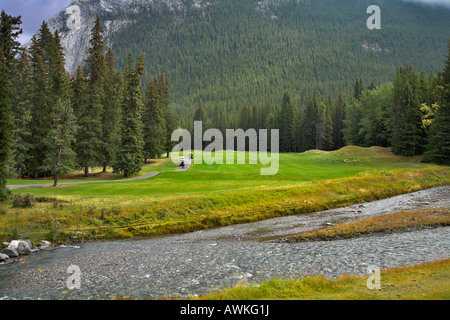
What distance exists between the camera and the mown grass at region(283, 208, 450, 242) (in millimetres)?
19141

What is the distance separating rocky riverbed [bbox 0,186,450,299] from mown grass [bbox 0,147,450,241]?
3232 mm

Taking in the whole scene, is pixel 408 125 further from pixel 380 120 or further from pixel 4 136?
pixel 4 136

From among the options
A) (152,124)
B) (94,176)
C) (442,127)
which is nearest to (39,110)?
(94,176)

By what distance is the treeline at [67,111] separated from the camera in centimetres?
4216

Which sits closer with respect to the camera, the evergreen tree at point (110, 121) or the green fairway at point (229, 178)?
the green fairway at point (229, 178)

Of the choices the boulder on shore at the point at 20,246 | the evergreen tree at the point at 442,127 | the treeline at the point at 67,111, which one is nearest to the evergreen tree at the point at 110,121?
the treeline at the point at 67,111

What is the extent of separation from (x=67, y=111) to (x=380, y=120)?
80283mm

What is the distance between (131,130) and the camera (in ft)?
170

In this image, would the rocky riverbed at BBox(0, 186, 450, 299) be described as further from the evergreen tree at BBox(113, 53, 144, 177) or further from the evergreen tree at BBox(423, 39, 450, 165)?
the evergreen tree at BBox(423, 39, 450, 165)

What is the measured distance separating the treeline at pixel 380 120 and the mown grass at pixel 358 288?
187 ft

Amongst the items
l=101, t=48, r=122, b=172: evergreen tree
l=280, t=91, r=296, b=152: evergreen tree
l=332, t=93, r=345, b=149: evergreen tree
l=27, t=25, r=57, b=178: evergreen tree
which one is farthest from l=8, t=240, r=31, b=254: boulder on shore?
l=332, t=93, r=345, b=149: evergreen tree

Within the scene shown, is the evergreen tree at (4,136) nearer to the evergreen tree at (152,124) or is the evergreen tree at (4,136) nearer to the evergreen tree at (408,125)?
the evergreen tree at (152,124)
